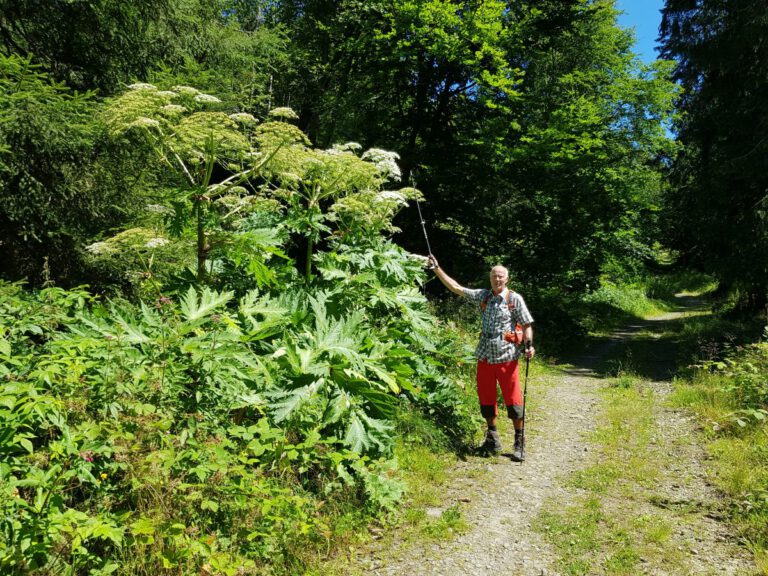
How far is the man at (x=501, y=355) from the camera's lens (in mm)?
5746

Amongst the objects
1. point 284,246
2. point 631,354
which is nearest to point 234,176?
point 284,246

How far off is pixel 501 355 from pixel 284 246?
287cm

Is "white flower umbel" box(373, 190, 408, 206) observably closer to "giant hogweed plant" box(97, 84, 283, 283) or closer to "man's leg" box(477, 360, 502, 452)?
"giant hogweed plant" box(97, 84, 283, 283)

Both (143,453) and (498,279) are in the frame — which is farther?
(498,279)

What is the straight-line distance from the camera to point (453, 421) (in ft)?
20.7

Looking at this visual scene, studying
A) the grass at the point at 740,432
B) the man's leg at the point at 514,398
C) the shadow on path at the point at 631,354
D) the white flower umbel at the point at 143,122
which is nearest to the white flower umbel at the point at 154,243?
the white flower umbel at the point at 143,122

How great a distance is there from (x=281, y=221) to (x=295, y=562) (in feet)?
10.8

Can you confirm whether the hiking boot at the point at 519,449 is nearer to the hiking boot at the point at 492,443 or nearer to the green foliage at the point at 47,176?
the hiking boot at the point at 492,443

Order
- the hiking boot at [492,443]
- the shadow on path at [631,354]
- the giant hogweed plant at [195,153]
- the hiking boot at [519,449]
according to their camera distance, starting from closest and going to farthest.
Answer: the giant hogweed plant at [195,153] < the hiking boot at [519,449] < the hiking boot at [492,443] < the shadow on path at [631,354]

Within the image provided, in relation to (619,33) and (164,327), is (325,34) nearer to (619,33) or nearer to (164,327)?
(619,33)

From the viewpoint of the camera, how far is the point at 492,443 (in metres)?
5.98

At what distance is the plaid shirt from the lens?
5.73 meters

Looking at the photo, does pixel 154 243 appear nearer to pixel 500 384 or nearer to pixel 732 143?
pixel 500 384

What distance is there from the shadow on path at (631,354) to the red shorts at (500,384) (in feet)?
19.6
